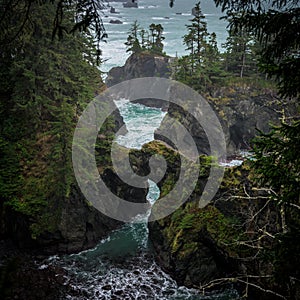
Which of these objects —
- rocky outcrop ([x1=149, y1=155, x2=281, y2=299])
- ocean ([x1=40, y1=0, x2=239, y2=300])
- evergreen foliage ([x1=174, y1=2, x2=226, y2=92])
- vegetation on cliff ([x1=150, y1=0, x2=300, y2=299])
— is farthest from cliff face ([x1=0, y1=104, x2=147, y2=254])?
evergreen foliage ([x1=174, y1=2, x2=226, y2=92])

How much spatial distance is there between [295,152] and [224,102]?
30.1 metres

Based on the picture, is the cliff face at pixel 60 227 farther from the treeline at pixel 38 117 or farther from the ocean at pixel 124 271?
the ocean at pixel 124 271

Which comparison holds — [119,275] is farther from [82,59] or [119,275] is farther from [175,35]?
[175,35]

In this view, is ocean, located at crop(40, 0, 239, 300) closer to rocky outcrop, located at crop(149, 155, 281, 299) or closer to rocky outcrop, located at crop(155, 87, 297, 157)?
rocky outcrop, located at crop(149, 155, 281, 299)

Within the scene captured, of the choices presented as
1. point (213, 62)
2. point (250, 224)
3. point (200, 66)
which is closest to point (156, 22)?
point (213, 62)

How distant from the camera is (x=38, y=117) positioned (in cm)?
2119

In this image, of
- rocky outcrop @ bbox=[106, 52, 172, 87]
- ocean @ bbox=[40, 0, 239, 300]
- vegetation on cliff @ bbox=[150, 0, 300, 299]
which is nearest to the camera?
vegetation on cliff @ bbox=[150, 0, 300, 299]

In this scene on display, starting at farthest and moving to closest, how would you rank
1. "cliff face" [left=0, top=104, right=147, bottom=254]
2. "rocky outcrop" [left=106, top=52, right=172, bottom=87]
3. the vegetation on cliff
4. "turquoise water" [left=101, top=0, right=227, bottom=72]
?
"turquoise water" [left=101, top=0, right=227, bottom=72], "rocky outcrop" [left=106, top=52, right=172, bottom=87], "cliff face" [left=0, top=104, right=147, bottom=254], the vegetation on cliff

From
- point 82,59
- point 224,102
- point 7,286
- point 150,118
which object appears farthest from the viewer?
point 150,118

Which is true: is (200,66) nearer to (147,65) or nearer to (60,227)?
(147,65)

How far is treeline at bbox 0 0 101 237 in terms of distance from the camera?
18.5 m


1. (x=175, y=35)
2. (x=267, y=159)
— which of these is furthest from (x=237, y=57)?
(x=175, y=35)

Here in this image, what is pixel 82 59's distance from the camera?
24.9 meters

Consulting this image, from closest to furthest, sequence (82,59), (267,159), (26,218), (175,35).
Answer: (267,159) < (26,218) < (82,59) < (175,35)
